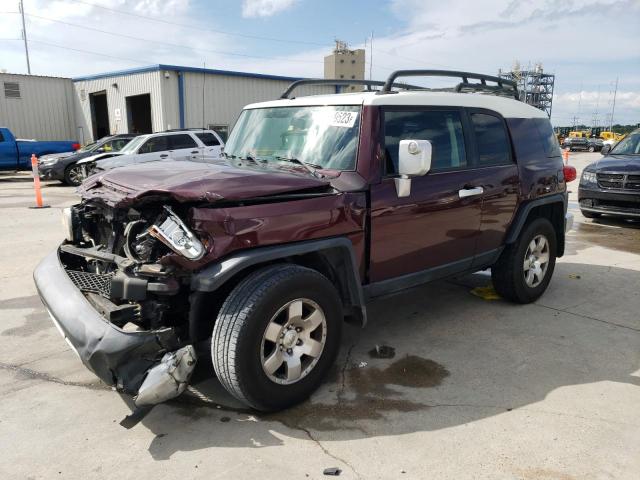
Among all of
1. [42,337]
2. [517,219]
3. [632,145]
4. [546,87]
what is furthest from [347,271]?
[546,87]

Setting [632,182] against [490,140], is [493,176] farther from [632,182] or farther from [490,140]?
[632,182]

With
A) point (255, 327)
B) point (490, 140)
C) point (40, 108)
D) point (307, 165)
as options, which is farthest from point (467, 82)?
point (40, 108)

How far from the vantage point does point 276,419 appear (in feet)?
10.2

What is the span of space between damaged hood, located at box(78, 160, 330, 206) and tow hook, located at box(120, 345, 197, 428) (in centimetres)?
85

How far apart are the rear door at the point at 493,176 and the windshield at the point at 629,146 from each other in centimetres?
693

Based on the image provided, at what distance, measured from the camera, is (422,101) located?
3.93m

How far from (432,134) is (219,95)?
19834 mm

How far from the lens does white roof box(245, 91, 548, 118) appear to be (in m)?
3.68

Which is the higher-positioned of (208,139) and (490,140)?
(490,140)

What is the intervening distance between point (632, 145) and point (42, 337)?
35.5ft

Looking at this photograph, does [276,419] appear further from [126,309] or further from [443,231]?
[443,231]

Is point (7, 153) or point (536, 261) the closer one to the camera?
point (536, 261)

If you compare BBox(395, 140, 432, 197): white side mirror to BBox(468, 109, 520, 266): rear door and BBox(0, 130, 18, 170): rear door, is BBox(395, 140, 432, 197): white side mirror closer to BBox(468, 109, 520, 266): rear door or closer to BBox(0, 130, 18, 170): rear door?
BBox(468, 109, 520, 266): rear door

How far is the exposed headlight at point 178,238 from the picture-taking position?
2.79m
